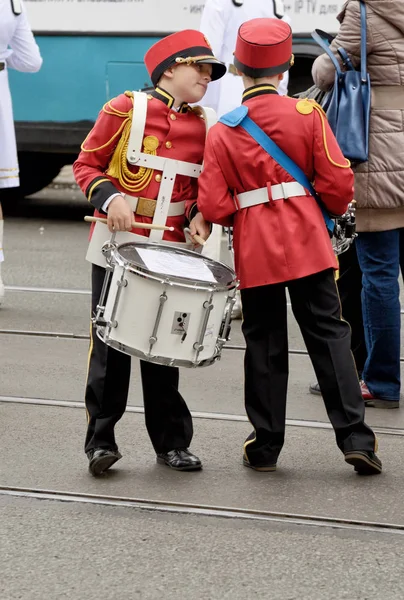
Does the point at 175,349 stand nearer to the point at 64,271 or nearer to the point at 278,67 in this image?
the point at 278,67

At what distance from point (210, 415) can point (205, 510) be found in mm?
1242

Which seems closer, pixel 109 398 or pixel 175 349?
pixel 175 349

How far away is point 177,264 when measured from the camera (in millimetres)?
4352

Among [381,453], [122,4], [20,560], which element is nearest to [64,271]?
[122,4]

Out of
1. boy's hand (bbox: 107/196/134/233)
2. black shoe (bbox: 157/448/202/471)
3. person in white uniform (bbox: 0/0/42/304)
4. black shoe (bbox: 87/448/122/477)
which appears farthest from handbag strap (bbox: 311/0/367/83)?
person in white uniform (bbox: 0/0/42/304)

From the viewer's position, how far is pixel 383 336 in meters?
5.66

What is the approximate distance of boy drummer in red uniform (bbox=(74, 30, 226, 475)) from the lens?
454cm

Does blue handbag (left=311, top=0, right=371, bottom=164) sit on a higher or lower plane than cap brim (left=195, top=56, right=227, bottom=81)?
lower

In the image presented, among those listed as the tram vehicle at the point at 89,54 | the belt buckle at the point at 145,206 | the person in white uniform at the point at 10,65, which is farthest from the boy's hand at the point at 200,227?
the tram vehicle at the point at 89,54

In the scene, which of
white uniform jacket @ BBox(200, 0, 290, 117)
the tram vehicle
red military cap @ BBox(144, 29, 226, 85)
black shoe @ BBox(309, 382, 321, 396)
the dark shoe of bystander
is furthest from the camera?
the tram vehicle

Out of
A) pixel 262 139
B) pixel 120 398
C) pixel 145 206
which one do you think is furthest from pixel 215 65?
pixel 120 398

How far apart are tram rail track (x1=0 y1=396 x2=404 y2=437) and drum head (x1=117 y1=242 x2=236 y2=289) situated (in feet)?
3.91

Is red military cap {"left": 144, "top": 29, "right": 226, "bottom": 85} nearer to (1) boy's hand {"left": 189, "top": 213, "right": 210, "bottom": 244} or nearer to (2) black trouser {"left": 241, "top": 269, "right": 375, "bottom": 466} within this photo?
(1) boy's hand {"left": 189, "top": 213, "right": 210, "bottom": 244}

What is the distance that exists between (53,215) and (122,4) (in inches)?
94.0
